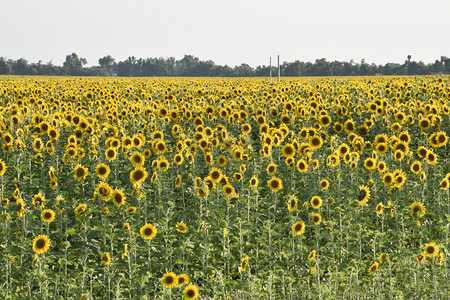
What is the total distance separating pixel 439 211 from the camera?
7.34 metres

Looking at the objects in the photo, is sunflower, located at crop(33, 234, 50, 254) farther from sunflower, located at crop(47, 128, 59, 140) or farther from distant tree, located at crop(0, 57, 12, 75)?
distant tree, located at crop(0, 57, 12, 75)

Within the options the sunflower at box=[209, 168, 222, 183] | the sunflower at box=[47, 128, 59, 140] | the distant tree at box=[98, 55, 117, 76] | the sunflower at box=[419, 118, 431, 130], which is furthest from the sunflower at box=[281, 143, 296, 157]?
the distant tree at box=[98, 55, 117, 76]

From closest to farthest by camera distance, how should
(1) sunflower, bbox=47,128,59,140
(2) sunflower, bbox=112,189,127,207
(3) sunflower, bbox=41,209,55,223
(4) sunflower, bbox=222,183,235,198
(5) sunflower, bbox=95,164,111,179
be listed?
(3) sunflower, bbox=41,209,55,223 < (2) sunflower, bbox=112,189,127,207 < (4) sunflower, bbox=222,183,235,198 < (5) sunflower, bbox=95,164,111,179 < (1) sunflower, bbox=47,128,59,140

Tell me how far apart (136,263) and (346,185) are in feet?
12.8

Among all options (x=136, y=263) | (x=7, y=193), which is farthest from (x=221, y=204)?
(x=7, y=193)

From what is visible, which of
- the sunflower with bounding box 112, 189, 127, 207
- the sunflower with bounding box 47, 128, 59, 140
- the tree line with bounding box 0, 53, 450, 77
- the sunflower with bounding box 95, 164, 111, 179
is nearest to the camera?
the sunflower with bounding box 112, 189, 127, 207

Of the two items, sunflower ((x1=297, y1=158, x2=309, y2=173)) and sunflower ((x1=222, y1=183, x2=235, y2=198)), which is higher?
sunflower ((x1=297, y1=158, x2=309, y2=173))

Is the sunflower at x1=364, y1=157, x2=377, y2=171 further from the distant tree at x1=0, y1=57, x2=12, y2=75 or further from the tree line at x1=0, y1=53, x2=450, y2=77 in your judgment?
the distant tree at x1=0, y1=57, x2=12, y2=75

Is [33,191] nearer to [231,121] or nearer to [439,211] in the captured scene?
[231,121]

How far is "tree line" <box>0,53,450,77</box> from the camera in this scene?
77.8 m

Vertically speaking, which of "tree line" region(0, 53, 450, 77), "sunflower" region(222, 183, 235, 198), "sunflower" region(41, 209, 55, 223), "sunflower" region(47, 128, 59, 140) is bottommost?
"sunflower" region(41, 209, 55, 223)

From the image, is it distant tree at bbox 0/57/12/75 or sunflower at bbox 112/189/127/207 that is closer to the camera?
sunflower at bbox 112/189/127/207

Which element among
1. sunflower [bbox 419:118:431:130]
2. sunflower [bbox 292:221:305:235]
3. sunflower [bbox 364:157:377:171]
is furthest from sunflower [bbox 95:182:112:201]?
sunflower [bbox 419:118:431:130]

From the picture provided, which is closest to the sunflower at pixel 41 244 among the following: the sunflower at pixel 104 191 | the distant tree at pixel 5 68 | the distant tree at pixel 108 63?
the sunflower at pixel 104 191
